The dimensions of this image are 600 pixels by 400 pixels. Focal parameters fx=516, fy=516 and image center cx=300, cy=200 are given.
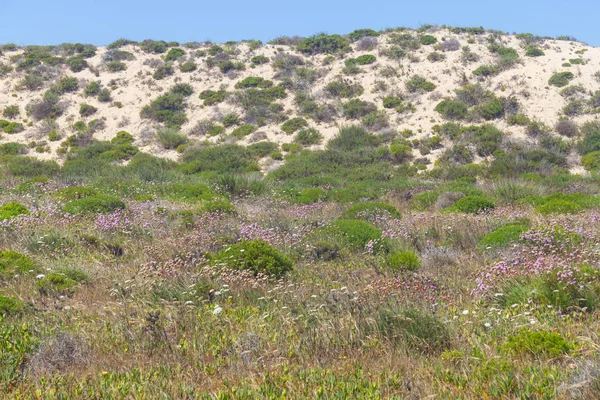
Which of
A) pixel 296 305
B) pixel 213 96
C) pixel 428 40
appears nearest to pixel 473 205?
pixel 296 305

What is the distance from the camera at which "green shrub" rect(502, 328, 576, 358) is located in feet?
12.7

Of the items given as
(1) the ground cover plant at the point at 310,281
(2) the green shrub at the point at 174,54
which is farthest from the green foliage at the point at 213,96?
(1) the ground cover plant at the point at 310,281

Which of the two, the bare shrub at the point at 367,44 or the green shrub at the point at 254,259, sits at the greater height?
the bare shrub at the point at 367,44

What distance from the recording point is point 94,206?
11.4 meters

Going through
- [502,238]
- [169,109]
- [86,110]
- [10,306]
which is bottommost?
[10,306]

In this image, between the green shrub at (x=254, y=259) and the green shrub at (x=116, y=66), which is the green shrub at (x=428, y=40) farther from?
the green shrub at (x=254, y=259)

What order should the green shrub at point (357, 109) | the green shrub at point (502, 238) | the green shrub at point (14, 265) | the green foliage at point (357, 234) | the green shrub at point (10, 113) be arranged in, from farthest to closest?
the green shrub at point (10, 113) → the green shrub at point (357, 109) → the green foliage at point (357, 234) → the green shrub at point (502, 238) → the green shrub at point (14, 265)

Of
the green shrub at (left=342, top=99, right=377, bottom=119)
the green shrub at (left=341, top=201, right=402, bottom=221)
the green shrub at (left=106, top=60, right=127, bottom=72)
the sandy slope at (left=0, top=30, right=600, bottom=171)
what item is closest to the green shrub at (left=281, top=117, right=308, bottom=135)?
the sandy slope at (left=0, top=30, right=600, bottom=171)

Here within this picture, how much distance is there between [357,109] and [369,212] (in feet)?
78.6

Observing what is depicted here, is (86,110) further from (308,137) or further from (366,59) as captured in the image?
(366,59)

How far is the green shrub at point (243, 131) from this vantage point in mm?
33906

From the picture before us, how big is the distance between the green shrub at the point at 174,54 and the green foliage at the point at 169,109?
22.7ft

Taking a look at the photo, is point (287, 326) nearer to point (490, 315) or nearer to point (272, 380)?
point (272, 380)

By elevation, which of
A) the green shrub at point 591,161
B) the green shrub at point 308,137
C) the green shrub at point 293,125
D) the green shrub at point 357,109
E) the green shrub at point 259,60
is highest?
the green shrub at point 259,60
